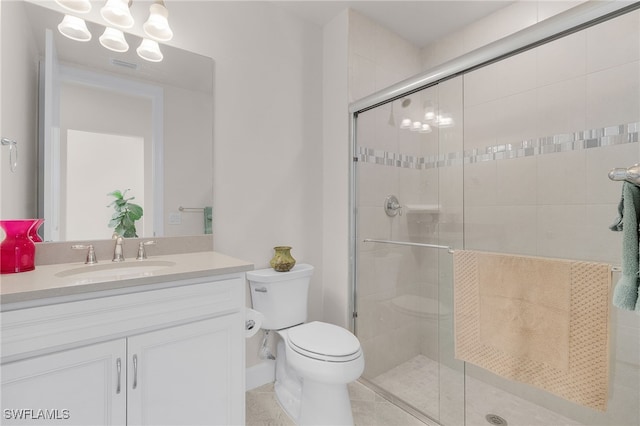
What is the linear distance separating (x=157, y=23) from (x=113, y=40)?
0.73 feet

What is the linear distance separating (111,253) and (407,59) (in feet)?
8.06

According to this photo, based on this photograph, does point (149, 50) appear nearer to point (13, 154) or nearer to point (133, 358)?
point (13, 154)

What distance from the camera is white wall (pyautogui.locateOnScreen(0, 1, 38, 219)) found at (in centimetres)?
120

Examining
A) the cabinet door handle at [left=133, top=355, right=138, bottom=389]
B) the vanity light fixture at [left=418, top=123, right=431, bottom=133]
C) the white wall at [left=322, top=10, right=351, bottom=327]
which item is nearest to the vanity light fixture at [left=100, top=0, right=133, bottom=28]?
the white wall at [left=322, top=10, right=351, bottom=327]

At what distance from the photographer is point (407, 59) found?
2.52 metres

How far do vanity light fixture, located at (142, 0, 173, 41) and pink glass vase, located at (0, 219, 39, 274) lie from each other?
1049 mm

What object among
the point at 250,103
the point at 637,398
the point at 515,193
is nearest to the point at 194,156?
the point at 250,103

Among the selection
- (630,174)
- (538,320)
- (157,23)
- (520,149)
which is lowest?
(538,320)

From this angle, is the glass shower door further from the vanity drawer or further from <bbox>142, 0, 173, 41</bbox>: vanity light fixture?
<bbox>142, 0, 173, 41</bbox>: vanity light fixture

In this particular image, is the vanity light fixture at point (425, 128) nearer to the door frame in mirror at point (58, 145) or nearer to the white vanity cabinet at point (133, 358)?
the white vanity cabinet at point (133, 358)

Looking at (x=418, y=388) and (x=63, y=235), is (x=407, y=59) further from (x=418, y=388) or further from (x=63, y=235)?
(x=63, y=235)

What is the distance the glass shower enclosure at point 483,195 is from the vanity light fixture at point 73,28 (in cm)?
150

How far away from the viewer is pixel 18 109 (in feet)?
4.21

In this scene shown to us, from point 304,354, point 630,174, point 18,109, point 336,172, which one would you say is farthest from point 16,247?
point 630,174
